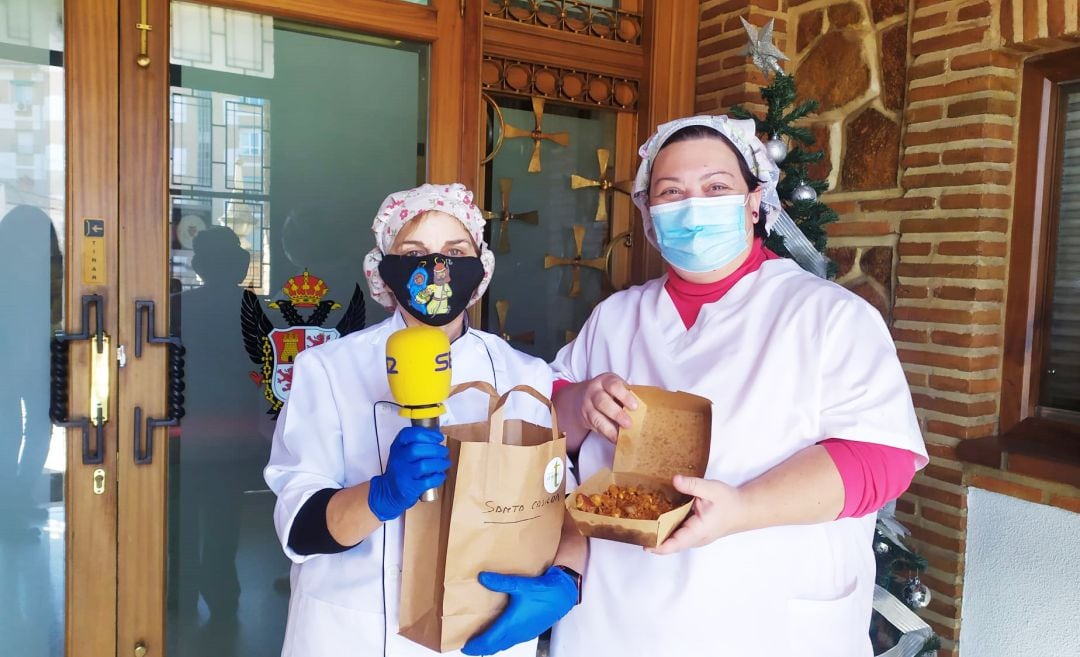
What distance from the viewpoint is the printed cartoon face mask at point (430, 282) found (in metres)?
1.78

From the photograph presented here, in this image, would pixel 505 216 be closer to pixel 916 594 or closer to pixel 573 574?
pixel 573 574

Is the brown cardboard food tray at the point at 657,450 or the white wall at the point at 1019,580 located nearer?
the brown cardboard food tray at the point at 657,450

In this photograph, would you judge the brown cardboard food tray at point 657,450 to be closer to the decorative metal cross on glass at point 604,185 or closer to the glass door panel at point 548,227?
the glass door panel at point 548,227

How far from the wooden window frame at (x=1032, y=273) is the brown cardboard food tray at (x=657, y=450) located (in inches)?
67.4

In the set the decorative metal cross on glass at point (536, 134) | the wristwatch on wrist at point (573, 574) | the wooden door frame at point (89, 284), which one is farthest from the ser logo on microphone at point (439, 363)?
the decorative metal cross on glass at point (536, 134)

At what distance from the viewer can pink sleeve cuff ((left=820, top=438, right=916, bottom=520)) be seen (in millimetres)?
1740

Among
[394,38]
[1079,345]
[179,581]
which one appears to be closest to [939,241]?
[1079,345]

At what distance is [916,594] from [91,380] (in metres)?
2.88

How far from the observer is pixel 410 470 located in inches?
57.1

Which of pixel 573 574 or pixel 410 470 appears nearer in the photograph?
pixel 410 470

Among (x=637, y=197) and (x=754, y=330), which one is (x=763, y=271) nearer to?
(x=754, y=330)

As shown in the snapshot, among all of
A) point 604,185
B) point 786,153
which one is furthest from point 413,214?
point 604,185

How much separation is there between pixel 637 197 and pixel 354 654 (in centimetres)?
132

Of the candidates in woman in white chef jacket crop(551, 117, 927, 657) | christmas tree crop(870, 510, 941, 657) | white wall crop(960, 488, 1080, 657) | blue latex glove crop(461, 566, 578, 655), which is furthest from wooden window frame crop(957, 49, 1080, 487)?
blue latex glove crop(461, 566, 578, 655)
